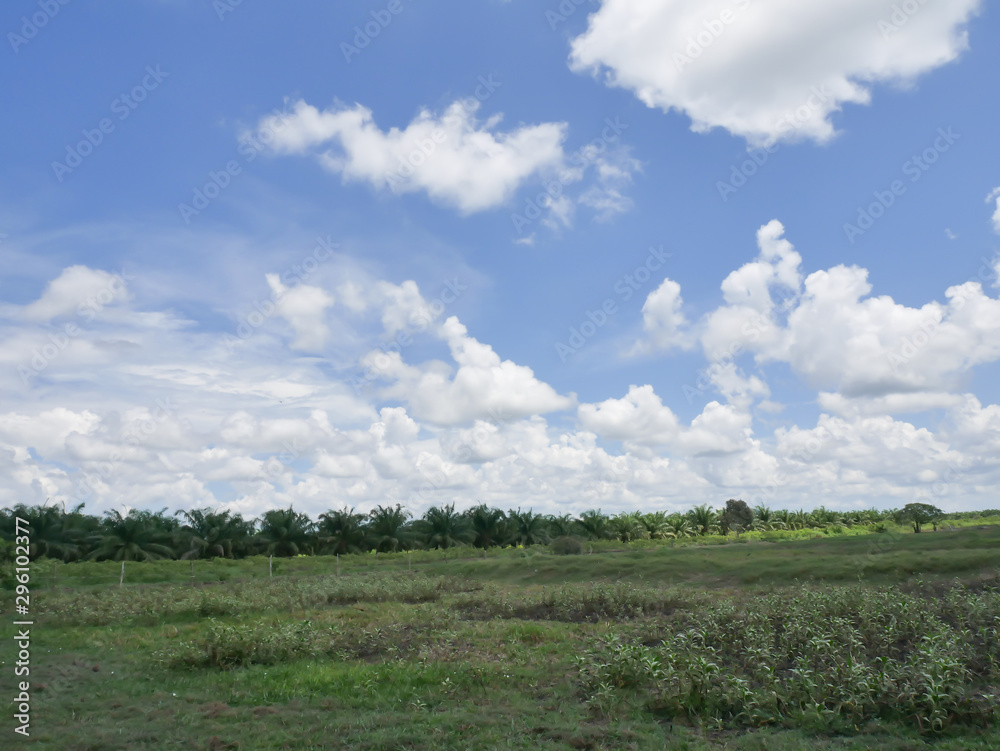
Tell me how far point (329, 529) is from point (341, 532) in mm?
1048

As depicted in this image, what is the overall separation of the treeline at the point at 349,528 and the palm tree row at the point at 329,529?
68 millimetres

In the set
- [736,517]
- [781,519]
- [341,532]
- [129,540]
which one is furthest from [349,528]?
[781,519]

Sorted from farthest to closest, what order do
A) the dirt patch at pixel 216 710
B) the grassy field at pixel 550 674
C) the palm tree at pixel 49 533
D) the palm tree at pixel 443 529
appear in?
the palm tree at pixel 443 529, the palm tree at pixel 49 533, the dirt patch at pixel 216 710, the grassy field at pixel 550 674

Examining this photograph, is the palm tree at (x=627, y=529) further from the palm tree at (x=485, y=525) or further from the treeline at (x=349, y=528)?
the palm tree at (x=485, y=525)

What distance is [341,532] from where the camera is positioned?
50.4 metres

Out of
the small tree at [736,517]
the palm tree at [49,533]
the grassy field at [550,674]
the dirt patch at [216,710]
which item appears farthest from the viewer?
the small tree at [736,517]

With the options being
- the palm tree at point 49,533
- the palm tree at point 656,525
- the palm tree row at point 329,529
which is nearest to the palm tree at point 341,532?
the palm tree row at point 329,529

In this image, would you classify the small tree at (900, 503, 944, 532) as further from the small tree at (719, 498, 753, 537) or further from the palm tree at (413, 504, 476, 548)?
the palm tree at (413, 504, 476, 548)

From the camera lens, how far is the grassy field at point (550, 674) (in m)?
7.31

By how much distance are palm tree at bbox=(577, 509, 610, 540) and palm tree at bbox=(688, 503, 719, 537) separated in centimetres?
861

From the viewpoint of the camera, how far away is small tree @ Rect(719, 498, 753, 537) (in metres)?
60.3

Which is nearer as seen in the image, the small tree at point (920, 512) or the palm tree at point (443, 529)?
the small tree at point (920, 512)

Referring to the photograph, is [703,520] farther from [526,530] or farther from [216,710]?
[216,710]

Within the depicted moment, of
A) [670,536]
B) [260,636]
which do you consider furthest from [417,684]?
[670,536]
